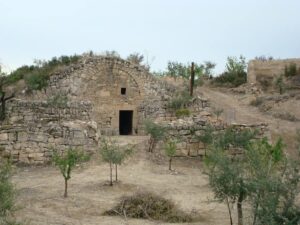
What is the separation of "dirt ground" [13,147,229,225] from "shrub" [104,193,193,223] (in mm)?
272

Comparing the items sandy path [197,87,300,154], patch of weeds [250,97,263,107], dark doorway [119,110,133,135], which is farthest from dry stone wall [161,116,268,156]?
patch of weeds [250,97,263,107]

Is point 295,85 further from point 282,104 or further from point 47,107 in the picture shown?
point 47,107

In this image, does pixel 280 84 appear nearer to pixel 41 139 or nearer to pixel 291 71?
pixel 291 71

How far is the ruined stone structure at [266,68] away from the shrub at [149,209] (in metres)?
22.9

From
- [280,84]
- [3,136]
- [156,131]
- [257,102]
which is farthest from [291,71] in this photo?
[3,136]

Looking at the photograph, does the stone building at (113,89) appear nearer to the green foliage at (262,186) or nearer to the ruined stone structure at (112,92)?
the ruined stone structure at (112,92)

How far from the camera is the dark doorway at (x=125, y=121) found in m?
25.6

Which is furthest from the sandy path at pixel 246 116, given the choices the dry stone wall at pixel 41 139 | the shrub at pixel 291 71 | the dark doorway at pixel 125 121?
the dry stone wall at pixel 41 139

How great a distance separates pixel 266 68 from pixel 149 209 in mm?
24973

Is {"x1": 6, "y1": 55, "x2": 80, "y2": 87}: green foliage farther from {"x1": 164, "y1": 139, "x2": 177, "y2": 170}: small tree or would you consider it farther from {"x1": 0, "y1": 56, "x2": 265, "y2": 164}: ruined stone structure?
{"x1": 164, "y1": 139, "x2": 177, "y2": 170}: small tree

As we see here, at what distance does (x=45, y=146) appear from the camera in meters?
14.5

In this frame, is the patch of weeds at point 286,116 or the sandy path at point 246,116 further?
the patch of weeds at point 286,116

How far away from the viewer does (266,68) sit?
3244 centimetres

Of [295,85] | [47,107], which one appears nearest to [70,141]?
[47,107]
